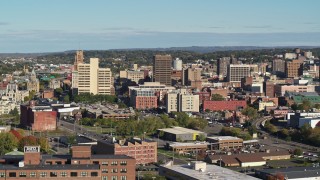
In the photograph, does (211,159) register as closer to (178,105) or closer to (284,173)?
(284,173)

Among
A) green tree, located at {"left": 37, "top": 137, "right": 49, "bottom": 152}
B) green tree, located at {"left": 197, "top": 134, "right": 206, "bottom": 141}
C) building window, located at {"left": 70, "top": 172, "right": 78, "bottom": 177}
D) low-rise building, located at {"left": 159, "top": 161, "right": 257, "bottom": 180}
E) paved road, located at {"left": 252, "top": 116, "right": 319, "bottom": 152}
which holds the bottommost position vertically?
paved road, located at {"left": 252, "top": 116, "right": 319, "bottom": 152}

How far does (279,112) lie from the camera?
7088cm

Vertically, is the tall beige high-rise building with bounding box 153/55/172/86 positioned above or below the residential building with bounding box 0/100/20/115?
above

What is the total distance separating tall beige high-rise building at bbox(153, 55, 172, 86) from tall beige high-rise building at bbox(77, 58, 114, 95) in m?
9.33

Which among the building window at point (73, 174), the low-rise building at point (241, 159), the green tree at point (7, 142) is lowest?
the low-rise building at point (241, 159)

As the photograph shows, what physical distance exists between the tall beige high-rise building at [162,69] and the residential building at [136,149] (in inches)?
2049

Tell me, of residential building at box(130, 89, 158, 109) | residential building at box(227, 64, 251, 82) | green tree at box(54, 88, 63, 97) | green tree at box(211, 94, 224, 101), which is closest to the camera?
residential building at box(130, 89, 158, 109)

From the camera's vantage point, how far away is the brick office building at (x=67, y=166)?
2795 centimetres

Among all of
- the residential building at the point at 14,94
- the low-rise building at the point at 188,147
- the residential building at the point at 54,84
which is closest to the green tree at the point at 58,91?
the residential building at the point at 54,84

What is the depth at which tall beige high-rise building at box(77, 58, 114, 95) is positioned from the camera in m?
85.3

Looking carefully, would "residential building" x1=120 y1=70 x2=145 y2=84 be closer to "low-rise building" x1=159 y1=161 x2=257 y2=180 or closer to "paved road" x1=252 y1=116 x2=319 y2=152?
"paved road" x1=252 y1=116 x2=319 y2=152

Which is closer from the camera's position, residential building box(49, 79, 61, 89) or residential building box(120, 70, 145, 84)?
residential building box(49, 79, 61, 89)

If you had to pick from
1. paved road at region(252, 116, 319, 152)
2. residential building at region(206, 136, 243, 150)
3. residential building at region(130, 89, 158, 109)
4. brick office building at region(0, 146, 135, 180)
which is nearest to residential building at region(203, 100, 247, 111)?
residential building at region(130, 89, 158, 109)

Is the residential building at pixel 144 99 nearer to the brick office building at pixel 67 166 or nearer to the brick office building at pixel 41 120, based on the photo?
the brick office building at pixel 41 120
